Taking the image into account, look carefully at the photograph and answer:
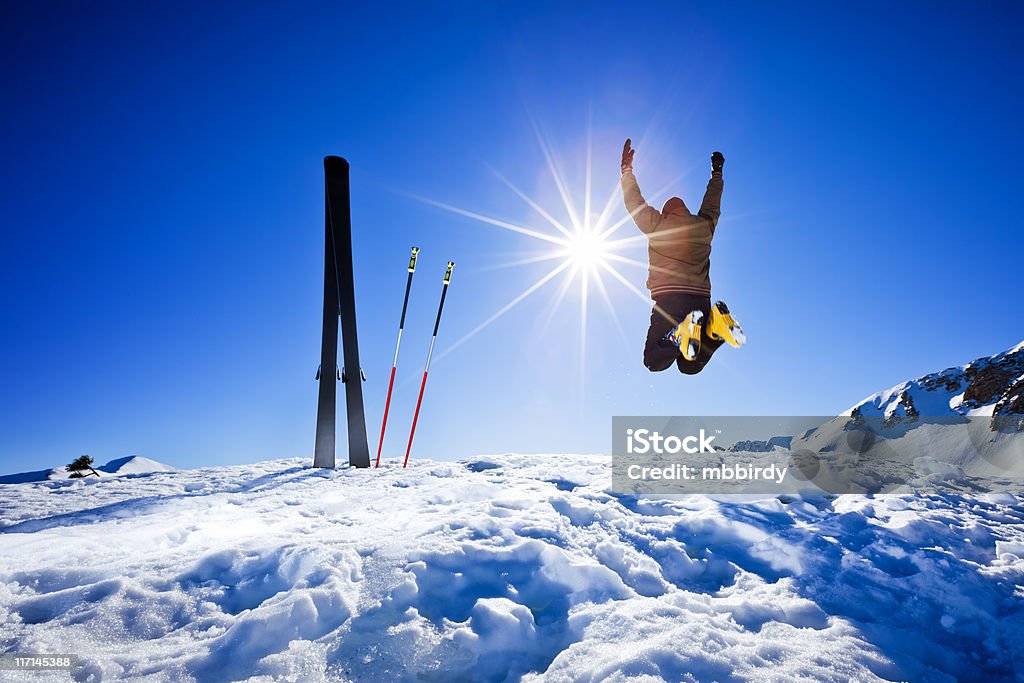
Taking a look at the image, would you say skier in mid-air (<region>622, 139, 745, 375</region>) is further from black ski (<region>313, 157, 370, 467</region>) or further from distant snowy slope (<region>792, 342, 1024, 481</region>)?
black ski (<region>313, 157, 370, 467</region>)

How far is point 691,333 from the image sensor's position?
560cm

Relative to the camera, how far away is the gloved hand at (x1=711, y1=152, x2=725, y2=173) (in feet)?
19.8

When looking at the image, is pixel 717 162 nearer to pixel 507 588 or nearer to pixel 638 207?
pixel 638 207

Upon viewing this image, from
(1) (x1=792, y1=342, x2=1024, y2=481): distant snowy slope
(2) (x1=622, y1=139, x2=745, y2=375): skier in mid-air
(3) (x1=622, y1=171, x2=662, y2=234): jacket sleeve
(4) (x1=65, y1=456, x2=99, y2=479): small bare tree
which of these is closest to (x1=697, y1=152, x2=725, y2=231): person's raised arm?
(2) (x1=622, y1=139, x2=745, y2=375): skier in mid-air

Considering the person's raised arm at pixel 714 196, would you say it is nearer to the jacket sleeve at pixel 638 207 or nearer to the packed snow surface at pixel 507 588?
the jacket sleeve at pixel 638 207

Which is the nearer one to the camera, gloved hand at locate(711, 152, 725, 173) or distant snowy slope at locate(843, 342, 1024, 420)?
gloved hand at locate(711, 152, 725, 173)

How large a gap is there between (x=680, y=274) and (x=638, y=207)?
1089mm

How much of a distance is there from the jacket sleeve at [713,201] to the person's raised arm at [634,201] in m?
0.64

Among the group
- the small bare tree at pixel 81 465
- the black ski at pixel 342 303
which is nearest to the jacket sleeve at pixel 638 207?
the black ski at pixel 342 303

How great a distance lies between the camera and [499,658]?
277cm

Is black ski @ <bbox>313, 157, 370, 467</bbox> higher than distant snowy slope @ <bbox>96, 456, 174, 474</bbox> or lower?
higher

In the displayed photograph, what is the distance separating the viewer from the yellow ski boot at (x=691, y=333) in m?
5.60

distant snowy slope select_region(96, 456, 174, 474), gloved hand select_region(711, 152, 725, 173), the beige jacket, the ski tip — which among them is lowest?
distant snowy slope select_region(96, 456, 174, 474)

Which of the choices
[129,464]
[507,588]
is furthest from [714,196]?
[129,464]
